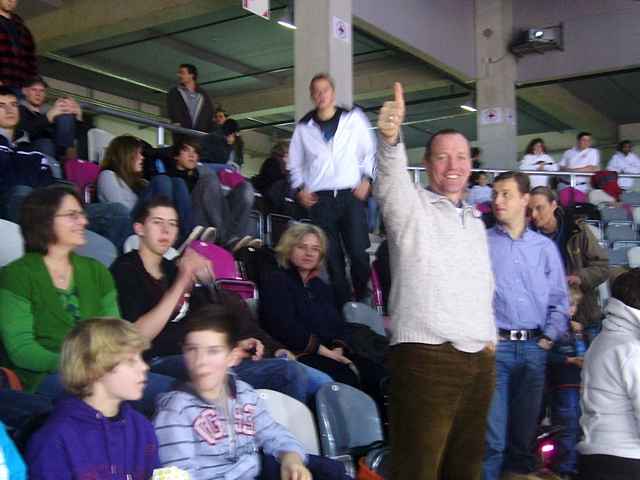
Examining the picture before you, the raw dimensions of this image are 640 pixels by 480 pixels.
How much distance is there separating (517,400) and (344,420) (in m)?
0.71

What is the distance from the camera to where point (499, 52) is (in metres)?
12.0

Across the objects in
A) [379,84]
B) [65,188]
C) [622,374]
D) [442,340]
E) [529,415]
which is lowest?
[529,415]

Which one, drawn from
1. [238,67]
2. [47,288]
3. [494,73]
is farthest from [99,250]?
[238,67]

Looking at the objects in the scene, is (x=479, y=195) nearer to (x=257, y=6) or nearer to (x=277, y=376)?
(x=257, y=6)

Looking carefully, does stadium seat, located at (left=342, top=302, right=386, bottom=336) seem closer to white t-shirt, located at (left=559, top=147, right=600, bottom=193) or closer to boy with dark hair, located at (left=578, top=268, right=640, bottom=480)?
boy with dark hair, located at (left=578, top=268, right=640, bottom=480)

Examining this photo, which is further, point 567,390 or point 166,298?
point 567,390

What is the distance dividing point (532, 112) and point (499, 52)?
4.50 metres

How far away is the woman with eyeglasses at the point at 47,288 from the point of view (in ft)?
8.16

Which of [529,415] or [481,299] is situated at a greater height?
[481,299]

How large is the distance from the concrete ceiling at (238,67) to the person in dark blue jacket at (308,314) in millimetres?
5697

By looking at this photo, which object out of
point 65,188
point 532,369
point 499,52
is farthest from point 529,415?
point 499,52

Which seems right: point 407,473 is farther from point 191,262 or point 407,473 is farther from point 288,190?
point 288,190

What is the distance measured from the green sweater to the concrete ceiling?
22.5 feet

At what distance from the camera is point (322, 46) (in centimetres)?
783
